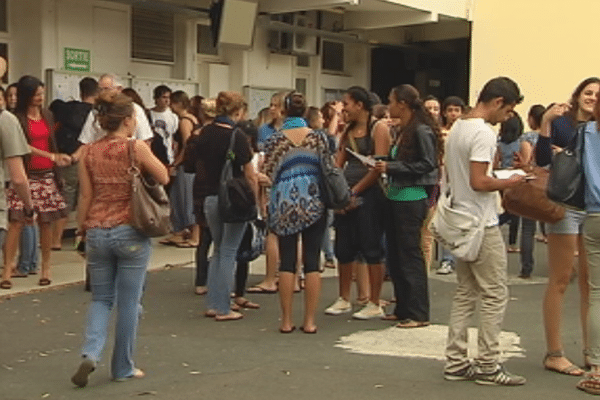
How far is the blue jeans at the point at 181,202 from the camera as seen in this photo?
12.4 m

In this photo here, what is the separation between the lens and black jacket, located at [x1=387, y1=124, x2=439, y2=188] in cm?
754

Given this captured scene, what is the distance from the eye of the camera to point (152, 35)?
14367 millimetres

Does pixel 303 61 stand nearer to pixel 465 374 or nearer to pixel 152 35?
pixel 152 35

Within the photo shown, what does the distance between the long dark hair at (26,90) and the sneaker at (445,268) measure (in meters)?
4.58

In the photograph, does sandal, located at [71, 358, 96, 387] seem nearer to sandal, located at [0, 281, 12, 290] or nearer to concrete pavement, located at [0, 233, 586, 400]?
concrete pavement, located at [0, 233, 586, 400]

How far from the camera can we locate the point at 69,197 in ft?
37.2

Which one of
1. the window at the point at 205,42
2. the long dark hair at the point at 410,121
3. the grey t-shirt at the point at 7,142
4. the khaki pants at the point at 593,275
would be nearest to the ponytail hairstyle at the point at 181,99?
the window at the point at 205,42

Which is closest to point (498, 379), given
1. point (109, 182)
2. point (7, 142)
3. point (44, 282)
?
point (109, 182)

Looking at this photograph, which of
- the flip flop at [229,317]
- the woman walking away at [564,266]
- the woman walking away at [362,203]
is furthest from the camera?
the flip flop at [229,317]

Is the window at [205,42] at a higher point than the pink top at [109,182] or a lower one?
higher

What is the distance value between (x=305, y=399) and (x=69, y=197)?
20.7 feet

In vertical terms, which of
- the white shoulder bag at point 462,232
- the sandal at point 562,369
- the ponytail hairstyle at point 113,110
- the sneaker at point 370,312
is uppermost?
the ponytail hairstyle at point 113,110

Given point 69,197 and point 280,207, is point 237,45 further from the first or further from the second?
point 280,207

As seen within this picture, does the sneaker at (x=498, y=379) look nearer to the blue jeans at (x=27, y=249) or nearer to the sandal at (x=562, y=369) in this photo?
the sandal at (x=562, y=369)
